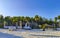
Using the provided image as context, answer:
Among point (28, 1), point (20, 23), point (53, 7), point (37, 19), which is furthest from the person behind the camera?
point (37, 19)

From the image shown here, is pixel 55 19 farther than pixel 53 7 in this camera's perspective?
Yes

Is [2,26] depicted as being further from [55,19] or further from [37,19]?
[55,19]

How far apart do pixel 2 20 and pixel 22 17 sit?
12.7 ft

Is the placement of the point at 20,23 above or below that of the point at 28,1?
below

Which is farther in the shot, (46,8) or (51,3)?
(46,8)

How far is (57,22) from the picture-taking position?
21.7m

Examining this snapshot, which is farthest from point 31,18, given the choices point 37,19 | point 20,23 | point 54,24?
point 54,24

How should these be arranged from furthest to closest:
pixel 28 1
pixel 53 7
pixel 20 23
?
1. pixel 20 23
2. pixel 53 7
3. pixel 28 1

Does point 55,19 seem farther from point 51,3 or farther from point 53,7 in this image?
point 51,3

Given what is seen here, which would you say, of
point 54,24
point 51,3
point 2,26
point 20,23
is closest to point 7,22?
point 2,26

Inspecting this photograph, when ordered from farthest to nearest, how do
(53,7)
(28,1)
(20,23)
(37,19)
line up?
(37,19) < (20,23) < (53,7) < (28,1)

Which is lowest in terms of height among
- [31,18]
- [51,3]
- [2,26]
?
[2,26]

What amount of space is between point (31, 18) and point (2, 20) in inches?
220

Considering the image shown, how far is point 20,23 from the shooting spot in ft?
69.3
